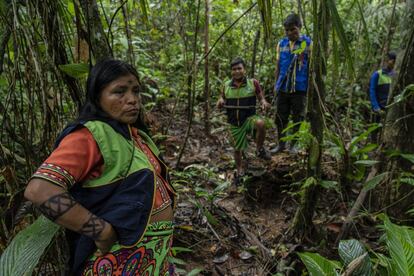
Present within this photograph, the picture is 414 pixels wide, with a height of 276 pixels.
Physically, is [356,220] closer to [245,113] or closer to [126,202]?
[245,113]

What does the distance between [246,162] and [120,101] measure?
3.65m

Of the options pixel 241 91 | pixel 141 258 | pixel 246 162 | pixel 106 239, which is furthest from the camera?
pixel 246 162

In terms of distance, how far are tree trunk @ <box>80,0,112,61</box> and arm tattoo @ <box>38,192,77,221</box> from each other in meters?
0.82

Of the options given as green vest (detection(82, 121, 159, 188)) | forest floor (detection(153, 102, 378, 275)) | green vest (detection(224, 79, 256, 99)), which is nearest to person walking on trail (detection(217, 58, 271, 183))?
green vest (detection(224, 79, 256, 99))

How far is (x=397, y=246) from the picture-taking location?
1.59 meters

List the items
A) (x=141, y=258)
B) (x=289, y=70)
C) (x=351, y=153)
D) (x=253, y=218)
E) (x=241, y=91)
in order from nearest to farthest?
1. (x=141, y=258)
2. (x=351, y=153)
3. (x=253, y=218)
4. (x=289, y=70)
5. (x=241, y=91)

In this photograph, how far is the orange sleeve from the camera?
1188mm

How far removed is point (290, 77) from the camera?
4852mm

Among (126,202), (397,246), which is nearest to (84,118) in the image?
(126,202)

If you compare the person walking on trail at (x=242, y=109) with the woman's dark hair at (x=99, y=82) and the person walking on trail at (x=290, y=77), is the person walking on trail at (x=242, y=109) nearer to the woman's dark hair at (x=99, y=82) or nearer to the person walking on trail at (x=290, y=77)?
the person walking on trail at (x=290, y=77)

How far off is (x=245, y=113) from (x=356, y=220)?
2.06 metres

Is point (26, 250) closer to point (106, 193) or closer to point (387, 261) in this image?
point (106, 193)

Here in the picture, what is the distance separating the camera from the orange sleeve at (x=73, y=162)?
3.90 feet

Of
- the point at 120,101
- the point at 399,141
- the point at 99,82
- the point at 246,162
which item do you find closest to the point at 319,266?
the point at 120,101
